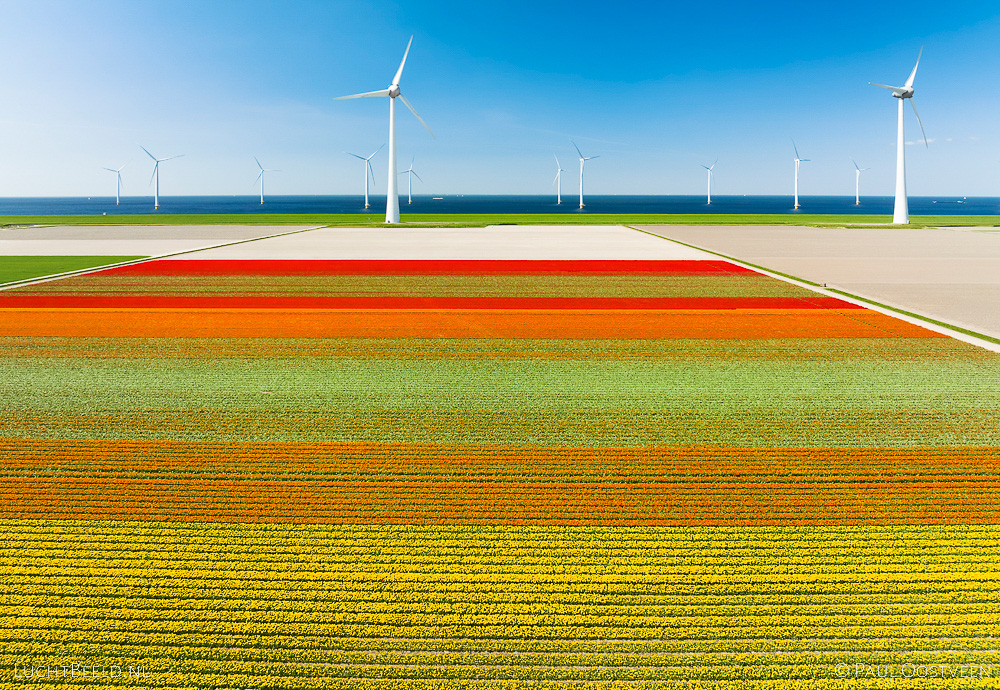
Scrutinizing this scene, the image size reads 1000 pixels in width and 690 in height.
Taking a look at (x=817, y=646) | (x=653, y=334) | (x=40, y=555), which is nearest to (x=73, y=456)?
(x=40, y=555)

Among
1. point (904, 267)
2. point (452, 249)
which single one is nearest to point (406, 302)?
point (452, 249)

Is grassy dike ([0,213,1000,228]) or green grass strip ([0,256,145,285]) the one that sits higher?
grassy dike ([0,213,1000,228])

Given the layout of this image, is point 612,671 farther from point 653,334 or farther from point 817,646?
point 653,334

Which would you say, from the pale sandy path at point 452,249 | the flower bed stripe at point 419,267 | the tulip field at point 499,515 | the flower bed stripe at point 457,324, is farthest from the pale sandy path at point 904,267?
the tulip field at point 499,515

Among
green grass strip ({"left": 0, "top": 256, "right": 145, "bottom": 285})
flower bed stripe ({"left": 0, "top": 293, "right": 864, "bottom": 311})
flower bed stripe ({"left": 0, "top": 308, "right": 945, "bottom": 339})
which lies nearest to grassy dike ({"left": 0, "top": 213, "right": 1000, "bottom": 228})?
green grass strip ({"left": 0, "top": 256, "right": 145, "bottom": 285})

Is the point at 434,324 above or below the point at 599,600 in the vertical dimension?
above

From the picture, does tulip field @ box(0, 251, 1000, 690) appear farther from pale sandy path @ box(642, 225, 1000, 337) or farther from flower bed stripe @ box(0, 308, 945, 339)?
pale sandy path @ box(642, 225, 1000, 337)
